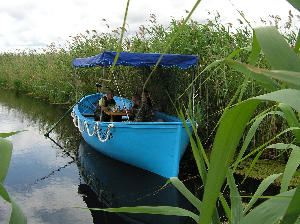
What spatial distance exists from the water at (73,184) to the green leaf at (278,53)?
3.21 meters

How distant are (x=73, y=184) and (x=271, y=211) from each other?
618 centimetres

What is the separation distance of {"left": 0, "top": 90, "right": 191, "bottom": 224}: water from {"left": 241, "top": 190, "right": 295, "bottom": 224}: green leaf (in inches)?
119

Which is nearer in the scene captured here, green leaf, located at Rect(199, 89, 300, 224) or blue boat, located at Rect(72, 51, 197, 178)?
green leaf, located at Rect(199, 89, 300, 224)

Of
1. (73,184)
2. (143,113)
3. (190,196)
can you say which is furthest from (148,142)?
(190,196)

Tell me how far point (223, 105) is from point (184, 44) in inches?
73.0

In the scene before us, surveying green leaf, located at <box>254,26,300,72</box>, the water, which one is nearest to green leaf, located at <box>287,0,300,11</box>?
green leaf, located at <box>254,26,300,72</box>

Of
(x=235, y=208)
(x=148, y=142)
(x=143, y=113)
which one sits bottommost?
(x=148, y=142)

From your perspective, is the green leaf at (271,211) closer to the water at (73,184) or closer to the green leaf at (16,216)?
the green leaf at (16,216)

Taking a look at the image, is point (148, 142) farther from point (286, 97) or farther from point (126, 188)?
point (286, 97)

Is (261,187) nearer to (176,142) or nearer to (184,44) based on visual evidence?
(176,142)

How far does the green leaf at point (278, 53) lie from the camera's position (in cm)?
42

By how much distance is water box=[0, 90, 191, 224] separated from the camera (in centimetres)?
496

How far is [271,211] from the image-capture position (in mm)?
564

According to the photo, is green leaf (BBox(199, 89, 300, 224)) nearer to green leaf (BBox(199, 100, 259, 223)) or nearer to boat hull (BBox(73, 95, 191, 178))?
green leaf (BBox(199, 100, 259, 223))
